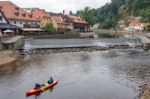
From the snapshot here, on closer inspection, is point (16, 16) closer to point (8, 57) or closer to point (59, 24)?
point (59, 24)

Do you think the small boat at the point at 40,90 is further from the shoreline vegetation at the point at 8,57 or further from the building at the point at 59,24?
the building at the point at 59,24

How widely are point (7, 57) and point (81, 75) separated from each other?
19.7 m

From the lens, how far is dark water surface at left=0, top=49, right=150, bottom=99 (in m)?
34.8

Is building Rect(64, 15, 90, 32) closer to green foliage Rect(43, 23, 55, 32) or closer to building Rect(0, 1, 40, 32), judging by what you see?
green foliage Rect(43, 23, 55, 32)

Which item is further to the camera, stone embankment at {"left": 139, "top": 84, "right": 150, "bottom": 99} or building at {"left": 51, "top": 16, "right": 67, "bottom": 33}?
building at {"left": 51, "top": 16, "right": 67, "bottom": 33}

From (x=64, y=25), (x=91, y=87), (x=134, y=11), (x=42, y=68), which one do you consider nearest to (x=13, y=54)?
(x=42, y=68)

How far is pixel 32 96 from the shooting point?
34.0m

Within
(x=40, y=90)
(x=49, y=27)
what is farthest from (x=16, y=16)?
(x=40, y=90)

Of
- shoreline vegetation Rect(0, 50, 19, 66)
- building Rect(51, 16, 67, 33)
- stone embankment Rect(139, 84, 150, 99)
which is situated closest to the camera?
stone embankment Rect(139, 84, 150, 99)

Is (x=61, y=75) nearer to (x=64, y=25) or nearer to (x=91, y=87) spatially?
(x=91, y=87)

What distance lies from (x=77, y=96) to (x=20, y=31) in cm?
6996

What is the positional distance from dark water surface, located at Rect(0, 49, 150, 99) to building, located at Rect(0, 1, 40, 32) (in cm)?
4027

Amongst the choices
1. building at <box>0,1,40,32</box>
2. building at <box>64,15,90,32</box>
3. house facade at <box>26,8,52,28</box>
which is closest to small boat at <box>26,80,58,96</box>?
building at <box>0,1,40,32</box>

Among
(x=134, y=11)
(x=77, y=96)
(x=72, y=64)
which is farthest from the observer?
(x=134, y=11)
